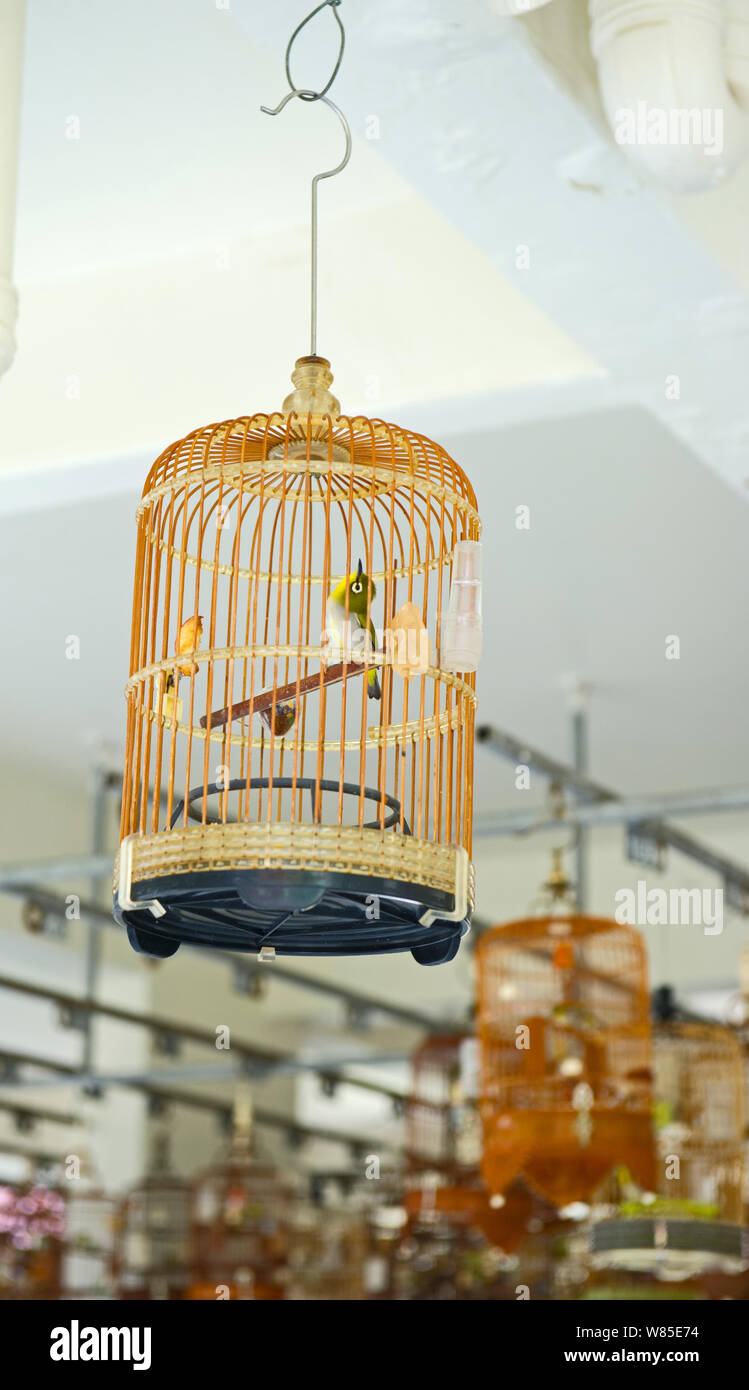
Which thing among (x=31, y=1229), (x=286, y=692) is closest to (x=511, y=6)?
(x=286, y=692)

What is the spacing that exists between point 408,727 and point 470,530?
0.34m

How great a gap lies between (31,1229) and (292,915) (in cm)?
733

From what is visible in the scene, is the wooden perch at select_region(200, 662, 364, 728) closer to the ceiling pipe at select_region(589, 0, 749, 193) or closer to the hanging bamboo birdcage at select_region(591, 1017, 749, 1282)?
the ceiling pipe at select_region(589, 0, 749, 193)

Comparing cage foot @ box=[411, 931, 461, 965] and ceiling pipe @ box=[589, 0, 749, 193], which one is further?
ceiling pipe @ box=[589, 0, 749, 193]

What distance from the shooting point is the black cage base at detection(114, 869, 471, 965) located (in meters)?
2.44

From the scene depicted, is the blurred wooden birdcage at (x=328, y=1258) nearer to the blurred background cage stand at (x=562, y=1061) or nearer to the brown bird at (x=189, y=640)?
the blurred background cage stand at (x=562, y=1061)

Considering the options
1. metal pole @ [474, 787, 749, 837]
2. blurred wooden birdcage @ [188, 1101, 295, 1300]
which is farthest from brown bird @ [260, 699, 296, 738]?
blurred wooden birdcage @ [188, 1101, 295, 1300]

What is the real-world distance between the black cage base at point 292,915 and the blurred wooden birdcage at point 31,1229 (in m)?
7.01

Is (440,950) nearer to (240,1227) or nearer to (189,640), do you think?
(189,640)

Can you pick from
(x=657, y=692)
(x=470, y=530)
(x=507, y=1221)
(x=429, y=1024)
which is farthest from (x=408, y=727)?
(x=429, y=1024)

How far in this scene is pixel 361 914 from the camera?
2.64 meters

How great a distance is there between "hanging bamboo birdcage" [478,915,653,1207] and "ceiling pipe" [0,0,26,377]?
325cm

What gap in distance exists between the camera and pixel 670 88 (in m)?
3.07

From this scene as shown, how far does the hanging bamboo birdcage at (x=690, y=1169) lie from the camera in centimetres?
570
